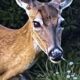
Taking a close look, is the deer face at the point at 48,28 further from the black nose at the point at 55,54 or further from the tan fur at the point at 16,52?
the tan fur at the point at 16,52

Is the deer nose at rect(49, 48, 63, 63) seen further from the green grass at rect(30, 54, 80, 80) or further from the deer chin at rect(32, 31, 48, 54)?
the green grass at rect(30, 54, 80, 80)

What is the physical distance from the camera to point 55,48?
623 centimetres

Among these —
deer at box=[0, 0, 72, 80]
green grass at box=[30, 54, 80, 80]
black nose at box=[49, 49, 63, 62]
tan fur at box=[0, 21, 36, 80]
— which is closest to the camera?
black nose at box=[49, 49, 63, 62]

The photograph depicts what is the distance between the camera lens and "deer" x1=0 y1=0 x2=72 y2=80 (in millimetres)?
6379

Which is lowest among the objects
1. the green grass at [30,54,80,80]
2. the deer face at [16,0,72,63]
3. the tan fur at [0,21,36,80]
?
the green grass at [30,54,80,80]

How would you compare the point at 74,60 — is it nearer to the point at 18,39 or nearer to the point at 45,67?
the point at 45,67

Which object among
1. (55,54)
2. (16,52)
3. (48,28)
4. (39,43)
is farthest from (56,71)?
(55,54)

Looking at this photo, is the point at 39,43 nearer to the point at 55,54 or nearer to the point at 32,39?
the point at 32,39

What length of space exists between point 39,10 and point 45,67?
306cm

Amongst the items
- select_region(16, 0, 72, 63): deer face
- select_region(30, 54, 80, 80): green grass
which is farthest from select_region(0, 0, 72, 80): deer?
select_region(30, 54, 80, 80): green grass

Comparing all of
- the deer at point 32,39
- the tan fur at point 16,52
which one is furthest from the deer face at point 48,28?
the tan fur at point 16,52

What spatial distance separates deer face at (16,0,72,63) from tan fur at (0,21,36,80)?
0.24m

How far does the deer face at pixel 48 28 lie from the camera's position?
6.27 meters

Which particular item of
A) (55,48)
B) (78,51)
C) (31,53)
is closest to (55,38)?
(55,48)
